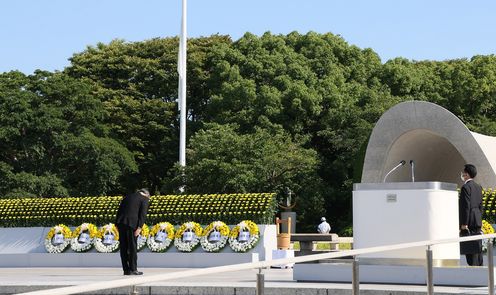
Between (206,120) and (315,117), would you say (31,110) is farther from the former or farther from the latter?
(315,117)

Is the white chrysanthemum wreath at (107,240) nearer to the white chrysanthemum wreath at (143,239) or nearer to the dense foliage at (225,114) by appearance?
the white chrysanthemum wreath at (143,239)

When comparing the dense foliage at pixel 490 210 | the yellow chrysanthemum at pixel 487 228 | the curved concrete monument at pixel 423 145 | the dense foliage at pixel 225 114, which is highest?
the dense foliage at pixel 225 114

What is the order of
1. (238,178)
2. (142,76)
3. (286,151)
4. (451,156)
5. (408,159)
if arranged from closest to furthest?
(408,159) < (451,156) < (238,178) < (286,151) < (142,76)

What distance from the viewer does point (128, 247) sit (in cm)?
1620

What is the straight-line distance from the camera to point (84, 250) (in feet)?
73.6

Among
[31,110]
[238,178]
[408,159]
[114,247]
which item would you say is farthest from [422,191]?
[31,110]

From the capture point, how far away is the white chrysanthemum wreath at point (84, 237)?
886 inches

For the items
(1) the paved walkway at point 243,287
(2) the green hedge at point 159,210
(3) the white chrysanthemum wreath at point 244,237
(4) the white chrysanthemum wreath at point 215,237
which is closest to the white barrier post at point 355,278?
(1) the paved walkway at point 243,287

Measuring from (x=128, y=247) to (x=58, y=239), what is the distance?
720cm

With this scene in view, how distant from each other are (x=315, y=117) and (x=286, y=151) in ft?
22.4

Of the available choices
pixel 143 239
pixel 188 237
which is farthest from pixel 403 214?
pixel 143 239

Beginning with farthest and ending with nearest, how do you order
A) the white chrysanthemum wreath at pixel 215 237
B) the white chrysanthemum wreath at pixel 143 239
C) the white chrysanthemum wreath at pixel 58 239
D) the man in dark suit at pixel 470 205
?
the white chrysanthemum wreath at pixel 58 239 → the white chrysanthemum wreath at pixel 143 239 → the white chrysanthemum wreath at pixel 215 237 → the man in dark suit at pixel 470 205

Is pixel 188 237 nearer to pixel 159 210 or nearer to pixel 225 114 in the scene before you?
pixel 159 210

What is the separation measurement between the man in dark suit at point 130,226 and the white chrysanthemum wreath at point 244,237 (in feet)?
15.7
